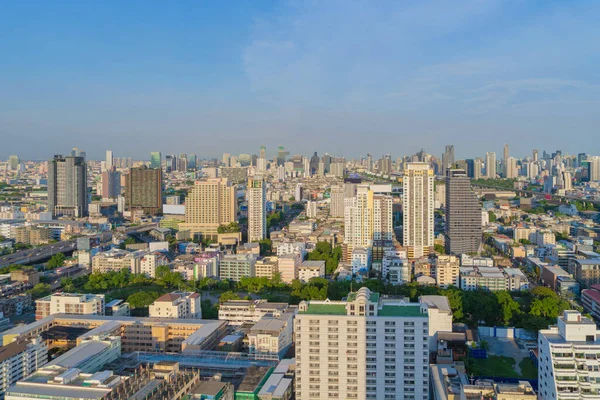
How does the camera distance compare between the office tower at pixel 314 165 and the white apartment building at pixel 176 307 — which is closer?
the white apartment building at pixel 176 307

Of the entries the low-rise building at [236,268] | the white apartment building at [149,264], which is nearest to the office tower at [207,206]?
the white apartment building at [149,264]

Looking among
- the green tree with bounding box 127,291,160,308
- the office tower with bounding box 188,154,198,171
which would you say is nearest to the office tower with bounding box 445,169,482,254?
the green tree with bounding box 127,291,160,308

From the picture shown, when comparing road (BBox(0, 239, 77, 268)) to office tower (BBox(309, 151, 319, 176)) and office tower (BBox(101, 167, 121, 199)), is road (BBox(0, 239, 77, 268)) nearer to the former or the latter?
office tower (BBox(101, 167, 121, 199))

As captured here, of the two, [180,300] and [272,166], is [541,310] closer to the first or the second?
[180,300]

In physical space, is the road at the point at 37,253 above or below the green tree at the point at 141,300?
above

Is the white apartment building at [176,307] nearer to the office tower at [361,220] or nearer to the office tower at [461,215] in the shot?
the office tower at [361,220]

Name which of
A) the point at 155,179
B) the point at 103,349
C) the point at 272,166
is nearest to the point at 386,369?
the point at 103,349

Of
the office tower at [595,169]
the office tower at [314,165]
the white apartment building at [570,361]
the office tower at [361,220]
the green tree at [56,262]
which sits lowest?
the green tree at [56,262]
